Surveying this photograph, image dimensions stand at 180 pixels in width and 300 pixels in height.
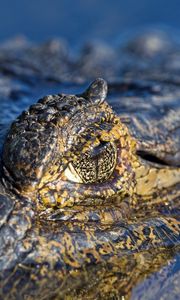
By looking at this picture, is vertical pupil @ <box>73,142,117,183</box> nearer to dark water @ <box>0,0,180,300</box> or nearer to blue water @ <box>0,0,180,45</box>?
dark water @ <box>0,0,180,300</box>

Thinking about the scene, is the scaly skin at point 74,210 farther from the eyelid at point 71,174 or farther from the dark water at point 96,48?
the dark water at point 96,48

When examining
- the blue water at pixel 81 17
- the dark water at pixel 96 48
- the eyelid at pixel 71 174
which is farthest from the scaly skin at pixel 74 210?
the blue water at pixel 81 17

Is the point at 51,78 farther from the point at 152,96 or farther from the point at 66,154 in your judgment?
the point at 66,154

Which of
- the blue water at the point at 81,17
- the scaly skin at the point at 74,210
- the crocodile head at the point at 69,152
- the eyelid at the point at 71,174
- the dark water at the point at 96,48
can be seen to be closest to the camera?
the scaly skin at the point at 74,210

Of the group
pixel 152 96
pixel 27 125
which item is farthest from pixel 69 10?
pixel 27 125

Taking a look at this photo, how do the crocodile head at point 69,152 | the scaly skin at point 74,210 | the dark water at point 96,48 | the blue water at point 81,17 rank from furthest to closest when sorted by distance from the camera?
the blue water at point 81,17, the dark water at point 96,48, the crocodile head at point 69,152, the scaly skin at point 74,210

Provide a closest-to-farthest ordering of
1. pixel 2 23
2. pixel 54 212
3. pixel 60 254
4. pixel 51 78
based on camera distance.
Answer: pixel 60 254
pixel 54 212
pixel 51 78
pixel 2 23

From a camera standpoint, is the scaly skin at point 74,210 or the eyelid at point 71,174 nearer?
the scaly skin at point 74,210

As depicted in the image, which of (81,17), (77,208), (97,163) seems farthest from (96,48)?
(77,208)

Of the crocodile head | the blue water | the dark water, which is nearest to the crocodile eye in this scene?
the crocodile head
